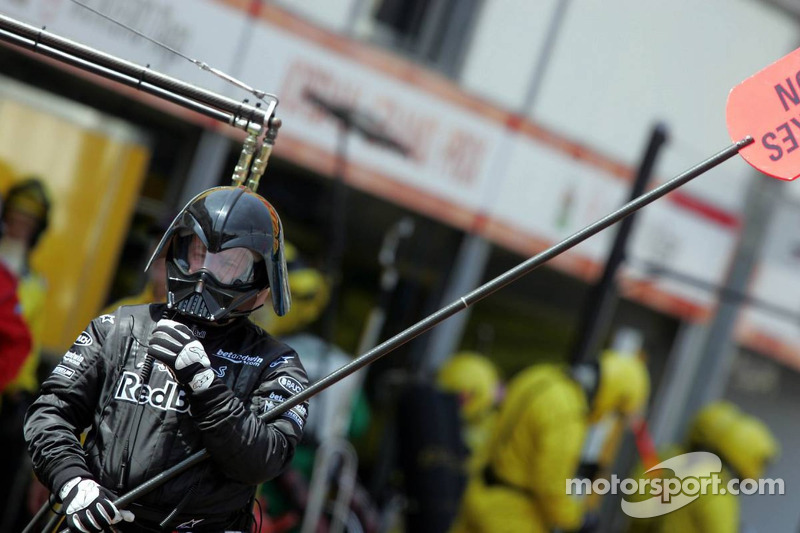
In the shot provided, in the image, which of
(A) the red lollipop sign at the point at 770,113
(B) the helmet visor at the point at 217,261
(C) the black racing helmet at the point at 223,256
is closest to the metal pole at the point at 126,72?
(C) the black racing helmet at the point at 223,256

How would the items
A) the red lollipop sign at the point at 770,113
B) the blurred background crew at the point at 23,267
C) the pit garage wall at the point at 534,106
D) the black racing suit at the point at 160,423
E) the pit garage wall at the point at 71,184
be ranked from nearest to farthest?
1. the black racing suit at the point at 160,423
2. the red lollipop sign at the point at 770,113
3. the blurred background crew at the point at 23,267
4. the pit garage wall at the point at 71,184
5. the pit garage wall at the point at 534,106

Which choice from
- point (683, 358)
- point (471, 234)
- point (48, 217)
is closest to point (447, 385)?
point (471, 234)

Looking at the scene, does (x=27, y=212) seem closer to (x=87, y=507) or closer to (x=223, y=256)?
(x=223, y=256)

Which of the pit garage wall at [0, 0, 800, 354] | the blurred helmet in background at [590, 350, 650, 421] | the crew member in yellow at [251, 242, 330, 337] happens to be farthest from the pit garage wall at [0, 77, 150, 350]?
the blurred helmet in background at [590, 350, 650, 421]

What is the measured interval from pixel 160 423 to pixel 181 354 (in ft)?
0.75

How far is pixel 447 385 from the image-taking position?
25.4 ft

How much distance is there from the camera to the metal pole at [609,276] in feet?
21.1

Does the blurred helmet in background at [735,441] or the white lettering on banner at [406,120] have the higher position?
the white lettering on banner at [406,120]

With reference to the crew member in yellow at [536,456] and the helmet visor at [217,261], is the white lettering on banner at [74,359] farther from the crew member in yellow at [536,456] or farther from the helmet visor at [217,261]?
the crew member in yellow at [536,456]

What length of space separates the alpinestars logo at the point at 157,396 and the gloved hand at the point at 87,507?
8.3 inches

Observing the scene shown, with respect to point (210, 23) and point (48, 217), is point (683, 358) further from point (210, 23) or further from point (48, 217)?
point (48, 217)

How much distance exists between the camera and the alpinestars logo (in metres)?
2.50

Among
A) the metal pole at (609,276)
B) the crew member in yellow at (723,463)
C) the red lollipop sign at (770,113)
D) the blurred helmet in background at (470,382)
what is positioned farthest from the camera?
the blurred helmet in background at (470,382)

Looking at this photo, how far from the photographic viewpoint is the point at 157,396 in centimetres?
250
